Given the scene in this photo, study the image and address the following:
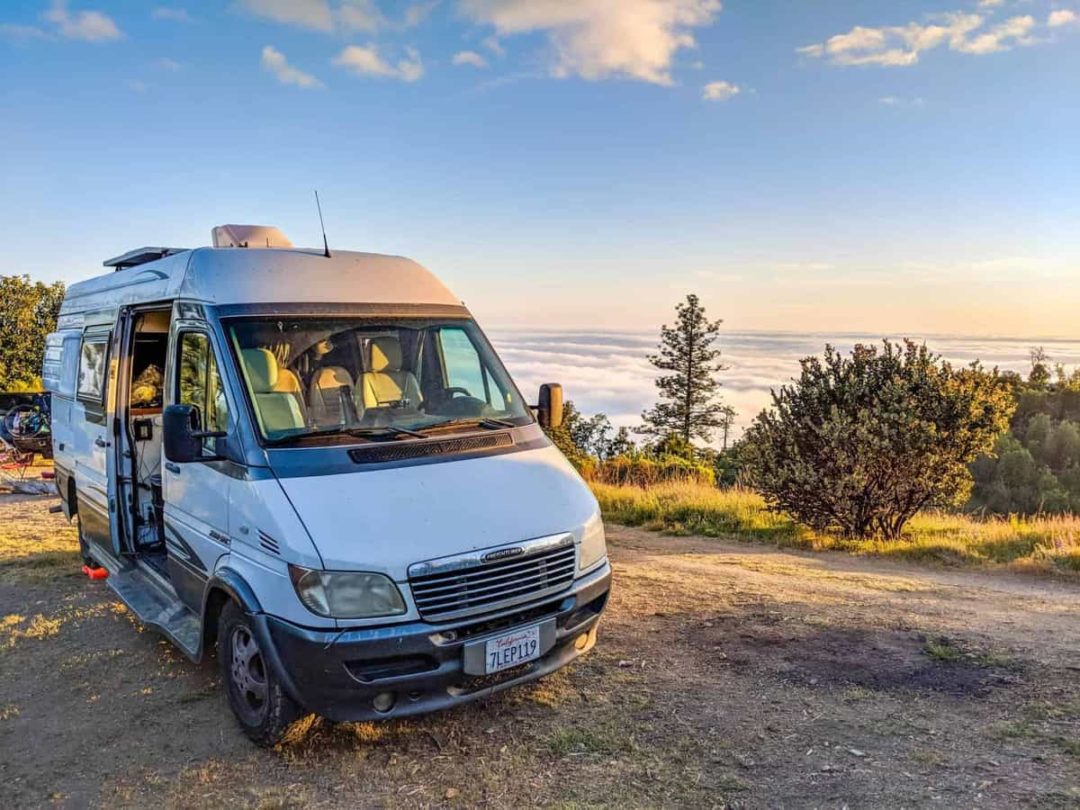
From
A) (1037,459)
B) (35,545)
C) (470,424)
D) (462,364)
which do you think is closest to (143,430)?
(462,364)

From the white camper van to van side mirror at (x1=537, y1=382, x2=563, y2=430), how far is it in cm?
2

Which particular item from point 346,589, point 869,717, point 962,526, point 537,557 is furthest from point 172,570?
point 962,526

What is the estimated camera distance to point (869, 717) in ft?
13.6

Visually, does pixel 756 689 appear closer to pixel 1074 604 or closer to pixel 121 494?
pixel 1074 604

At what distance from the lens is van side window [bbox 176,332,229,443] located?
4.50m

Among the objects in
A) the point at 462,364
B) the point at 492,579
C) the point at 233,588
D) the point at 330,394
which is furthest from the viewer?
the point at 462,364

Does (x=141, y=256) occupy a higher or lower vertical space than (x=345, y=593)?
higher

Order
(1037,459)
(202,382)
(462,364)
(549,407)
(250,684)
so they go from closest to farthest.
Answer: (250,684) < (202,382) < (462,364) < (549,407) < (1037,459)

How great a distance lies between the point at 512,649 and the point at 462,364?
213 centimetres

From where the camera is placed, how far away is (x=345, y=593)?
3566mm

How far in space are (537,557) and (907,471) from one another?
25.9ft

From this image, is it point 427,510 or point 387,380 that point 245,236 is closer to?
point 387,380

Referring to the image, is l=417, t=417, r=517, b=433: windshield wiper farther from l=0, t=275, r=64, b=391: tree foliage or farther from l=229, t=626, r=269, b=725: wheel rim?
l=0, t=275, r=64, b=391: tree foliage

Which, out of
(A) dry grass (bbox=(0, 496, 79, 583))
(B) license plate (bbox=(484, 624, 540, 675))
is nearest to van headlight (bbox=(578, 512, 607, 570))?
(B) license plate (bbox=(484, 624, 540, 675))
